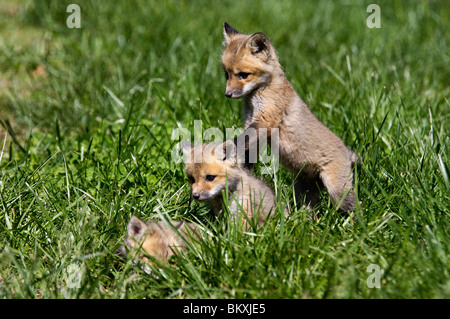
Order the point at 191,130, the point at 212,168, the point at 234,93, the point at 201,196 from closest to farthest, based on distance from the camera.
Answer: the point at 201,196 < the point at 212,168 < the point at 234,93 < the point at 191,130

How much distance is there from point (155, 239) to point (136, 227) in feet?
0.54

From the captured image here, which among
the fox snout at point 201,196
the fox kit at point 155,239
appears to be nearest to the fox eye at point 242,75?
the fox snout at point 201,196

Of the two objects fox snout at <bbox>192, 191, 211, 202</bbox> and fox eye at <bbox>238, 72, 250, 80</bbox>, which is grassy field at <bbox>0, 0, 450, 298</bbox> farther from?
fox eye at <bbox>238, 72, 250, 80</bbox>

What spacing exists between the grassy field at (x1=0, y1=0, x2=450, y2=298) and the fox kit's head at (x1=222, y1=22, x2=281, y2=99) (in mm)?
705

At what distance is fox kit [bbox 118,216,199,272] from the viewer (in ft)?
13.3

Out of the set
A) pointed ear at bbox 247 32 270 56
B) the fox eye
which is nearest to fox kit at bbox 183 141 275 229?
the fox eye

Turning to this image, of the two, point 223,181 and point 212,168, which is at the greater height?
point 212,168

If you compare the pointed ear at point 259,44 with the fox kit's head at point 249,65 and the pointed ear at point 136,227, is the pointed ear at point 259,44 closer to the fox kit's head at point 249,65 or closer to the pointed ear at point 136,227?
the fox kit's head at point 249,65

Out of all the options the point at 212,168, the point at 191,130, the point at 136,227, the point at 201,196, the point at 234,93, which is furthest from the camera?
the point at 191,130

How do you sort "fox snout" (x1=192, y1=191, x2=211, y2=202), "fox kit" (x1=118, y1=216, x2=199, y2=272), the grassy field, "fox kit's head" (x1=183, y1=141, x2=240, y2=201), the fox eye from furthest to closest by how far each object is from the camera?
the fox eye → "fox kit's head" (x1=183, y1=141, x2=240, y2=201) → "fox snout" (x1=192, y1=191, x2=211, y2=202) → "fox kit" (x1=118, y1=216, x2=199, y2=272) → the grassy field

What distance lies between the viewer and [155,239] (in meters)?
4.18

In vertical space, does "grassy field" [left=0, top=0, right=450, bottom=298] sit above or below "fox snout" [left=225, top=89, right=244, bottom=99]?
below

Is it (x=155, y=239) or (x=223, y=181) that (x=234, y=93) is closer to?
(x=223, y=181)

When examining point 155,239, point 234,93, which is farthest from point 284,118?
point 155,239
